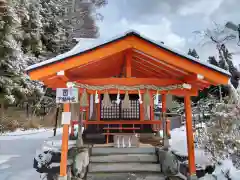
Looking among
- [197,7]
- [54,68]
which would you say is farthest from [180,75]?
[197,7]

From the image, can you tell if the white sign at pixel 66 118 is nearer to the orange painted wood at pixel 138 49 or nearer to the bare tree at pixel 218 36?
the orange painted wood at pixel 138 49

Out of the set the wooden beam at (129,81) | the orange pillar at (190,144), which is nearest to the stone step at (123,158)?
the orange pillar at (190,144)

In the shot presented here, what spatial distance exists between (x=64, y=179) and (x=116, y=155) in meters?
1.96

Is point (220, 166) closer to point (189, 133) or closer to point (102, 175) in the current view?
point (189, 133)

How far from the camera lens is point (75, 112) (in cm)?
664

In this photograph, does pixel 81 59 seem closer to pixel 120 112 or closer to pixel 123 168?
pixel 123 168

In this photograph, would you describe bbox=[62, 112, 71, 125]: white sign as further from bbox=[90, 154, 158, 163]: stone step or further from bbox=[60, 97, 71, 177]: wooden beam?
bbox=[90, 154, 158, 163]: stone step

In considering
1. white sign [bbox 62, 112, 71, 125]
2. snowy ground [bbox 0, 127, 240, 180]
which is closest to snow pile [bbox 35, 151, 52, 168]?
snowy ground [bbox 0, 127, 240, 180]

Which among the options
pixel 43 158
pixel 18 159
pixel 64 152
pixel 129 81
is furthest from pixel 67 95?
pixel 18 159

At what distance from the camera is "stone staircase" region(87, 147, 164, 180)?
5.71 m

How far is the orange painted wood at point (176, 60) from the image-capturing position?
4.79m

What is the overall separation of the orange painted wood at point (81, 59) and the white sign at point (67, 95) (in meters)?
0.66

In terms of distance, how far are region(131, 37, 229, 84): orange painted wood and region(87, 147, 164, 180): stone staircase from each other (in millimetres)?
3103

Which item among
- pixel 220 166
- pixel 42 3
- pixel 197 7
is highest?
pixel 197 7
